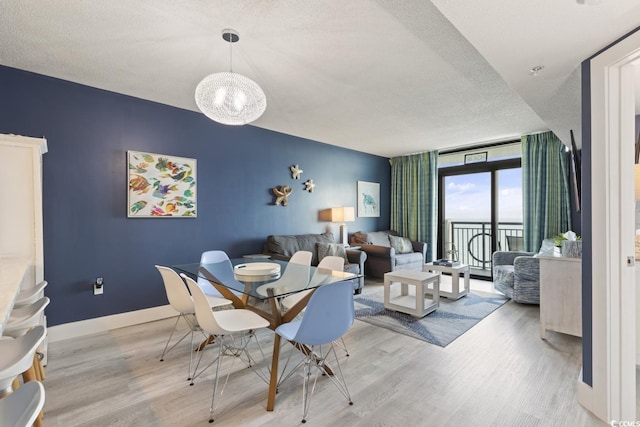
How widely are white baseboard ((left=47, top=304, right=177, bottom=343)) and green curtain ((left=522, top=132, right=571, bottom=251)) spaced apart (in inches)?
215

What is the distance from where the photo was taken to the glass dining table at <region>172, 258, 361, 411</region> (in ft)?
Result: 6.25

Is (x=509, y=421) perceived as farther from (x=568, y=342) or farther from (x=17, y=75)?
(x=17, y=75)

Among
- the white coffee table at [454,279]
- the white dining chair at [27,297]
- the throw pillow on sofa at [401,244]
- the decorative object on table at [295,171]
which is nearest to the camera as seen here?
the white dining chair at [27,297]

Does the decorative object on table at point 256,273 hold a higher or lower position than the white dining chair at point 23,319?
higher

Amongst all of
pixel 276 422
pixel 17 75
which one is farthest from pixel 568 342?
pixel 17 75

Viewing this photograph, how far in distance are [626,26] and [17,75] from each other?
14.9ft

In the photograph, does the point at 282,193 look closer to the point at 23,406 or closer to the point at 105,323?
the point at 105,323

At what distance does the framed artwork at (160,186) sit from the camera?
3279mm

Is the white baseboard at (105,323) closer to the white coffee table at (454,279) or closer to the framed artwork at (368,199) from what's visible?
the white coffee table at (454,279)

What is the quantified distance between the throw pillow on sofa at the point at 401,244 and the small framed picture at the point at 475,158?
1980 millimetres

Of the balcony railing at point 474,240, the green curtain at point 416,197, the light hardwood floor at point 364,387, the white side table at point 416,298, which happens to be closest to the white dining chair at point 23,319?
the light hardwood floor at point 364,387

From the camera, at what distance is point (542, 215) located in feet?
15.2

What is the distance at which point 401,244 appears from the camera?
5.86 metres

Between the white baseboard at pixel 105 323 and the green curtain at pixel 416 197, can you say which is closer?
the white baseboard at pixel 105 323
